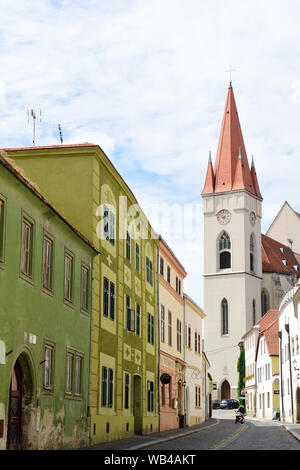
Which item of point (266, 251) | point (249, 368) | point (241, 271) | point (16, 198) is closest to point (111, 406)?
point (16, 198)

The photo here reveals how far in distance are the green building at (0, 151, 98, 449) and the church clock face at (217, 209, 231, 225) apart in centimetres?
8404

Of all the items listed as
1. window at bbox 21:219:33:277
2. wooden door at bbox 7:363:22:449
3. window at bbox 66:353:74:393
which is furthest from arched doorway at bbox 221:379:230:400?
window at bbox 21:219:33:277

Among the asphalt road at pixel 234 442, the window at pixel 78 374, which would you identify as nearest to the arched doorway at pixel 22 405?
the window at pixel 78 374

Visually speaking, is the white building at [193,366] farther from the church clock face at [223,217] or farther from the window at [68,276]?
the church clock face at [223,217]

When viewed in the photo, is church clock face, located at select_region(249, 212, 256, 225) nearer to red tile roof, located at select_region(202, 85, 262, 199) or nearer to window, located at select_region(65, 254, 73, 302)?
red tile roof, located at select_region(202, 85, 262, 199)

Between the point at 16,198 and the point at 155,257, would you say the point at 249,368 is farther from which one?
the point at 16,198

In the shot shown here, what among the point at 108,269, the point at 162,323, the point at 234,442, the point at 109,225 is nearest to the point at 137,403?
the point at 234,442

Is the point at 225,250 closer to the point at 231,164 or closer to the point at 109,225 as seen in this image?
the point at 231,164

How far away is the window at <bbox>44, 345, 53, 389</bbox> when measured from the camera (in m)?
21.5

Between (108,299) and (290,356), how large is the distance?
29.0m

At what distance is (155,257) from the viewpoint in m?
40.7

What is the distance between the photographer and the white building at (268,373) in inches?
2800

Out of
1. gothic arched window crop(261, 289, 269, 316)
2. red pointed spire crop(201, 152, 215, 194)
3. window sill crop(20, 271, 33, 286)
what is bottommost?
window sill crop(20, 271, 33, 286)

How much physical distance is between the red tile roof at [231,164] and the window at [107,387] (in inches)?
3226
